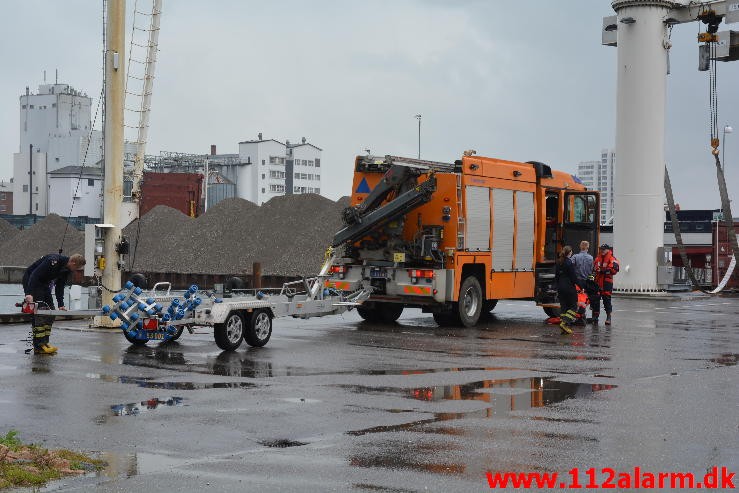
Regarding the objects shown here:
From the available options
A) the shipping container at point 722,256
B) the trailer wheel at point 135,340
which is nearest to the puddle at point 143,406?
the trailer wheel at point 135,340

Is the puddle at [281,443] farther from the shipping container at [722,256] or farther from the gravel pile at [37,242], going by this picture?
the gravel pile at [37,242]

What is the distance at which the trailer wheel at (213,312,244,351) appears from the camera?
16531 millimetres

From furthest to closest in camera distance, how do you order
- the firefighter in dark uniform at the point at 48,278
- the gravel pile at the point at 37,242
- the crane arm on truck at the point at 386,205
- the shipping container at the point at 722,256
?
the gravel pile at the point at 37,242
the shipping container at the point at 722,256
the crane arm on truck at the point at 386,205
the firefighter in dark uniform at the point at 48,278

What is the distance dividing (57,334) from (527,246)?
34.4ft

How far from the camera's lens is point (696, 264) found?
49719mm

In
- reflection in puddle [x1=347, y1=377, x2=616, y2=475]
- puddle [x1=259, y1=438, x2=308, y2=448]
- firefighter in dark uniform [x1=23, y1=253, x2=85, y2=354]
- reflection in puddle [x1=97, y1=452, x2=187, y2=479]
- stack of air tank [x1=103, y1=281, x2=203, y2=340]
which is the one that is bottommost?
reflection in puddle [x1=97, y1=452, x2=187, y2=479]

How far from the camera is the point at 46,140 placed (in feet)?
451

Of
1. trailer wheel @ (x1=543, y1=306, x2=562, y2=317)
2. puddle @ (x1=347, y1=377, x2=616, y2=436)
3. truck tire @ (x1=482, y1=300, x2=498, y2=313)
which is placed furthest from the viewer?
truck tire @ (x1=482, y1=300, x2=498, y2=313)

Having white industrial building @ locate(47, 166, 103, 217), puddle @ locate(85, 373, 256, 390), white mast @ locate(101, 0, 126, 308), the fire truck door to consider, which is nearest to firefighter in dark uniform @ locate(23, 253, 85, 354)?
puddle @ locate(85, 373, 256, 390)

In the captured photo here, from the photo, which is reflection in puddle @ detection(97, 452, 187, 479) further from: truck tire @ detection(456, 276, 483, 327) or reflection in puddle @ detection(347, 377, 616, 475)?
truck tire @ detection(456, 276, 483, 327)

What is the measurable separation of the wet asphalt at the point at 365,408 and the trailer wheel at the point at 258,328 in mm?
211

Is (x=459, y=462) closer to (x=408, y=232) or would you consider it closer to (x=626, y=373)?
(x=626, y=373)

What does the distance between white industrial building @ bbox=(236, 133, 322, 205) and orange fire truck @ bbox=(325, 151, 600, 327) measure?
11087 centimetres

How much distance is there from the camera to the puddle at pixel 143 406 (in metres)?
10.8
